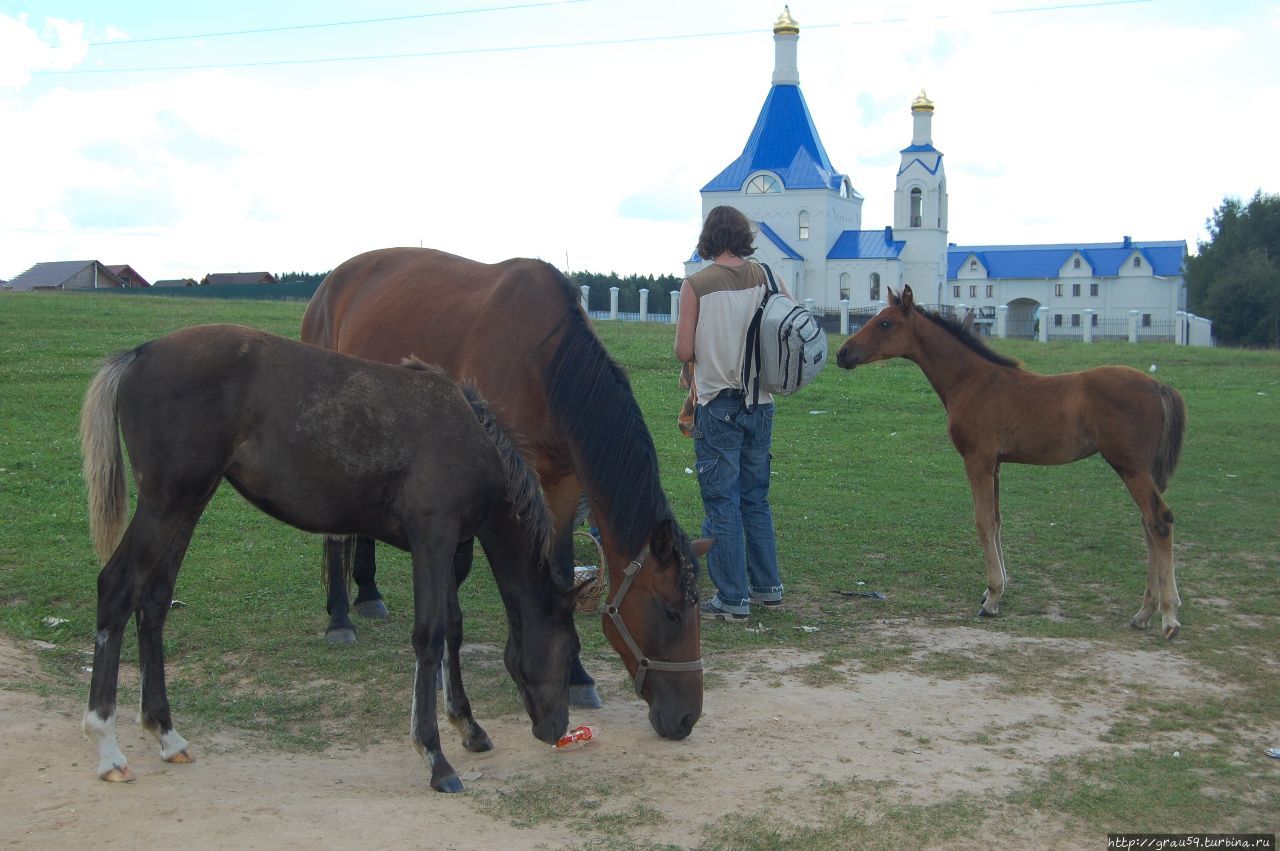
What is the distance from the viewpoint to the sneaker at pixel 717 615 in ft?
21.8

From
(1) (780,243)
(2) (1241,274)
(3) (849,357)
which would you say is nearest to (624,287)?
(1) (780,243)

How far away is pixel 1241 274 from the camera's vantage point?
181 feet

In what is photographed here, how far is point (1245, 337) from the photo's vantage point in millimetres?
54312

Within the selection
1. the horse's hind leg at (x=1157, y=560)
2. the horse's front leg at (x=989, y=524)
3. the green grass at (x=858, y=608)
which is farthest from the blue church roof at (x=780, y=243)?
the horse's hind leg at (x=1157, y=560)

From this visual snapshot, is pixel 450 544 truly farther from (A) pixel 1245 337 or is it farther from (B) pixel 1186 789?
(A) pixel 1245 337

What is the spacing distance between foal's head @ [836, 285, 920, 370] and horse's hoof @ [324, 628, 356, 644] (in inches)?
156

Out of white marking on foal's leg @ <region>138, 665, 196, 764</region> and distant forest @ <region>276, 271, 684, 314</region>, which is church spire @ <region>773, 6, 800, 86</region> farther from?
white marking on foal's leg @ <region>138, 665, 196, 764</region>

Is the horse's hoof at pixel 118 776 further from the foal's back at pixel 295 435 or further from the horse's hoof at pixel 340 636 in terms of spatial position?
Result: the horse's hoof at pixel 340 636

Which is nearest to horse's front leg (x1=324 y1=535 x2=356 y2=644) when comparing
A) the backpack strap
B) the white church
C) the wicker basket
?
the wicker basket

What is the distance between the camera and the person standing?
21.5 feet

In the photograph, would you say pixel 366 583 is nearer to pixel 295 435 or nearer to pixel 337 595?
pixel 337 595

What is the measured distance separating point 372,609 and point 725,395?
2478 millimetres

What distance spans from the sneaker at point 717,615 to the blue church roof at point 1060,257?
2789 inches

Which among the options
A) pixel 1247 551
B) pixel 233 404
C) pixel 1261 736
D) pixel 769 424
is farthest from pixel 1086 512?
pixel 233 404
